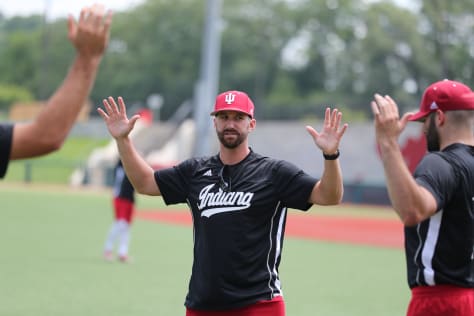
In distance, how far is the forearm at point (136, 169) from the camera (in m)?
5.41

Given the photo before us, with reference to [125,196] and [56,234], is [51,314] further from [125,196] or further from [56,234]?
[56,234]

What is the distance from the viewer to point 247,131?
5.47m

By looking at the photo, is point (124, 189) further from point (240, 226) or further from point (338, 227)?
point (338, 227)

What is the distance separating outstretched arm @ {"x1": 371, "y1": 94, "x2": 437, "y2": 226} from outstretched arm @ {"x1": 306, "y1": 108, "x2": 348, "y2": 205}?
Answer: 3.19ft

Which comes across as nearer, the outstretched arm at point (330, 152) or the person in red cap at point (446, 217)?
the person in red cap at point (446, 217)

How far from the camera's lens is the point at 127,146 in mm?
5406

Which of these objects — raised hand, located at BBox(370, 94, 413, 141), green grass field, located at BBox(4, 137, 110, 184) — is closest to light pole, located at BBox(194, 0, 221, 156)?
green grass field, located at BBox(4, 137, 110, 184)

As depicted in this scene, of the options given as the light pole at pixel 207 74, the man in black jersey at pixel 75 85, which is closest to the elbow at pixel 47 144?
the man in black jersey at pixel 75 85

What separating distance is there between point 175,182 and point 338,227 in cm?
1743

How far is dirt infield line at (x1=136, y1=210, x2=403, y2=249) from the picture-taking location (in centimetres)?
1914

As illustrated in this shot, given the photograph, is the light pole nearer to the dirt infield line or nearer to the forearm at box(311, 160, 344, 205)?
the dirt infield line

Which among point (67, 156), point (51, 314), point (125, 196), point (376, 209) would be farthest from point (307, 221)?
point (67, 156)

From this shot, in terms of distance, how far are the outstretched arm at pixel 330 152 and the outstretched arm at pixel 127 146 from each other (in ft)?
4.12

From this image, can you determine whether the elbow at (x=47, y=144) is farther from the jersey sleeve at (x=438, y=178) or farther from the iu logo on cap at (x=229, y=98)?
the iu logo on cap at (x=229, y=98)
